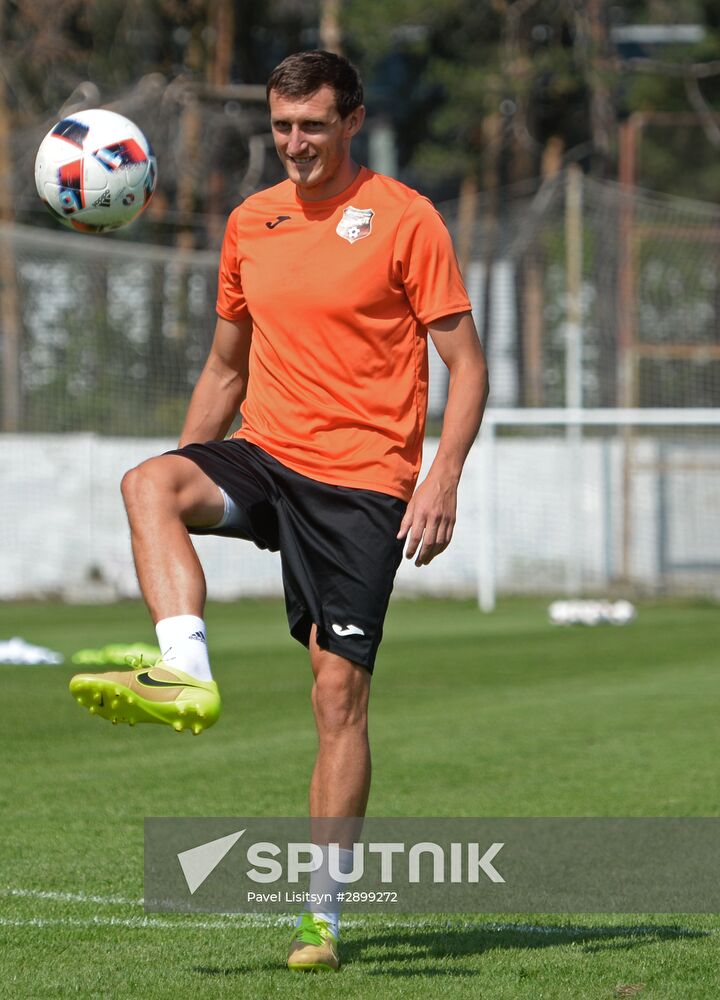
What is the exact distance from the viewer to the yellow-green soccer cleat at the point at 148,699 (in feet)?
13.7

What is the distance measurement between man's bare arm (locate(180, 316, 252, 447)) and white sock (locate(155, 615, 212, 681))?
878 millimetres

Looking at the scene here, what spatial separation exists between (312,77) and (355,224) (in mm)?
417

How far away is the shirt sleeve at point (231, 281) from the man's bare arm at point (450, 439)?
0.63m

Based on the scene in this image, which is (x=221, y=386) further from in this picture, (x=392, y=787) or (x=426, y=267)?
(x=392, y=787)

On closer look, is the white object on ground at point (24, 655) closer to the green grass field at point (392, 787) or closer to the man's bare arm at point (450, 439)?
the green grass field at point (392, 787)

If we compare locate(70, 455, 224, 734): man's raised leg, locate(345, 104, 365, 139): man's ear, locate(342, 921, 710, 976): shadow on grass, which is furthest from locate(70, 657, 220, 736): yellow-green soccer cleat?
locate(345, 104, 365, 139): man's ear

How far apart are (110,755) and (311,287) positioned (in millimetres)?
4747

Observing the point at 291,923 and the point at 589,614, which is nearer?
the point at 291,923

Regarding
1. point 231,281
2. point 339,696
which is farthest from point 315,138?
point 339,696

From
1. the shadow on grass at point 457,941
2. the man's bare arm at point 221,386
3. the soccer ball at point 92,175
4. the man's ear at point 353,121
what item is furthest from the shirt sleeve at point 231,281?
the shadow on grass at point 457,941

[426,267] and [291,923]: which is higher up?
[426,267]

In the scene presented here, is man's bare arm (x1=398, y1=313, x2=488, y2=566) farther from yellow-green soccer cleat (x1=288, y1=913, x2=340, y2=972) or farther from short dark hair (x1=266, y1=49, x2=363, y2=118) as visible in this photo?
yellow-green soccer cleat (x1=288, y1=913, x2=340, y2=972)

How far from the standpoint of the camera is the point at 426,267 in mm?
4762

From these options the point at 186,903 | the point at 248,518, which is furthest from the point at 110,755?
the point at 248,518
